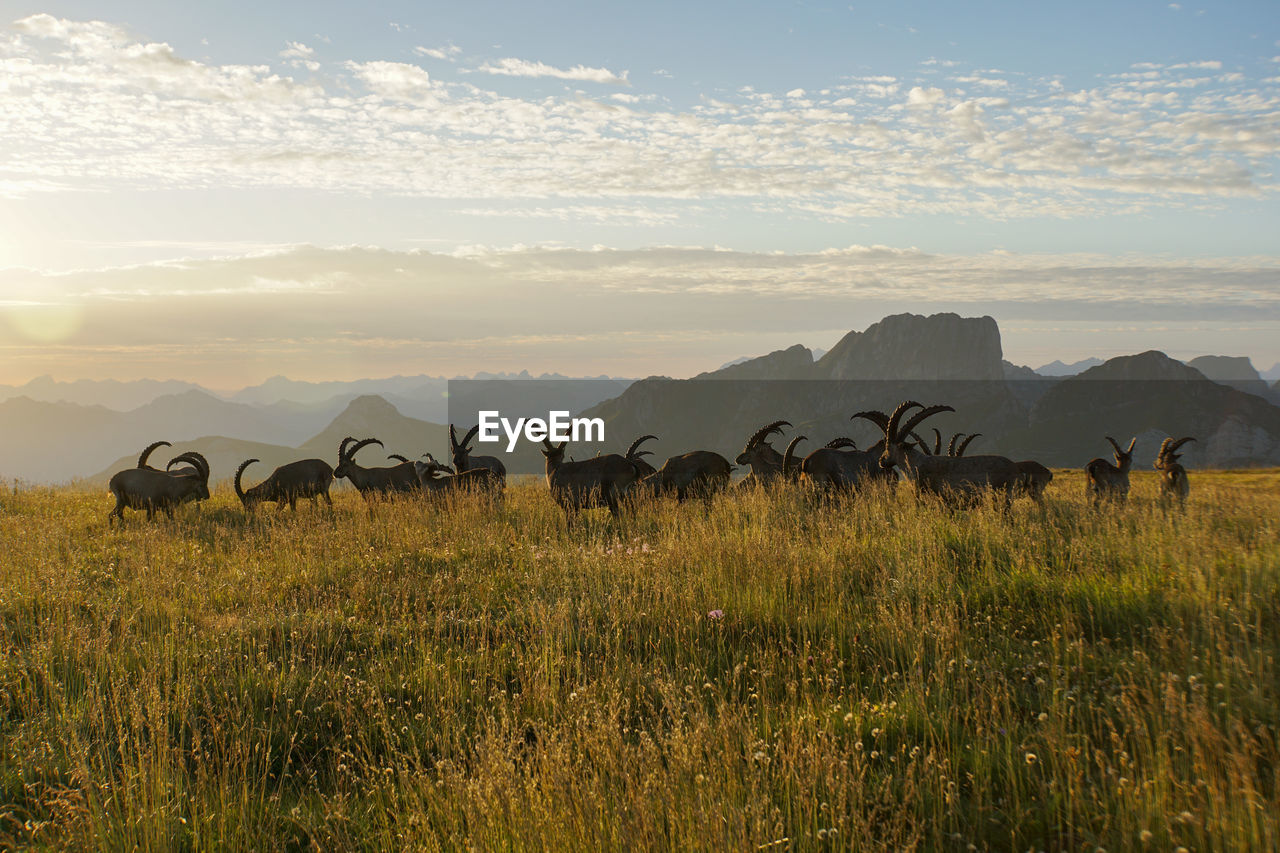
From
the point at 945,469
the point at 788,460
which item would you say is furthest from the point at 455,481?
the point at 945,469

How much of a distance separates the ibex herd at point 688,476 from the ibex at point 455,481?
1.4 inches

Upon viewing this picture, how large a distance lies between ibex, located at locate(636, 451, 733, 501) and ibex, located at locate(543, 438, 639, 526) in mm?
1148

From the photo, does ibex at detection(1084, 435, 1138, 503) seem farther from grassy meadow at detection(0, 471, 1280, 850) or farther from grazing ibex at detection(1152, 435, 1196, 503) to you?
grassy meadow at detection(0, 471, 1280, 850)

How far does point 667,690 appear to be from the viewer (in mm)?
5297

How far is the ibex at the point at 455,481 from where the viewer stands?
18.8 metres

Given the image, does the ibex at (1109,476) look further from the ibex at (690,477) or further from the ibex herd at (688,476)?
the ibex at (690,477)

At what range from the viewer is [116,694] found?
18.7ft

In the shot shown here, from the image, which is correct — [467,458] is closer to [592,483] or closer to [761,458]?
[592,483]

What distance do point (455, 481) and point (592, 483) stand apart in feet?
16.5

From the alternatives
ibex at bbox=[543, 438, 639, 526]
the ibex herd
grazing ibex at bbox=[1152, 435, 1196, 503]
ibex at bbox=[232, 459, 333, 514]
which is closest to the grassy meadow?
the ibex herd

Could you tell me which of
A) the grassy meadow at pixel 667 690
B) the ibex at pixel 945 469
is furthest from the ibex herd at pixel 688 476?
Result: the grassy meadow at pixel 667 690

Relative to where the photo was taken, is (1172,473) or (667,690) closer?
(667,690)

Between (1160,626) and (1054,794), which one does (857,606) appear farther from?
(1054,794)

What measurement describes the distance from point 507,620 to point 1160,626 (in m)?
6.60
